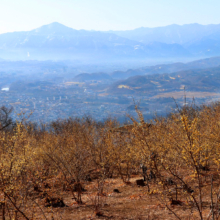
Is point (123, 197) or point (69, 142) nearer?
point (123, 197)

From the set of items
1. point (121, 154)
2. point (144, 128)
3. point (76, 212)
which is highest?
point (144, 128)

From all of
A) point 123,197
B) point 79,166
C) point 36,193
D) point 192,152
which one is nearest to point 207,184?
point 123,197

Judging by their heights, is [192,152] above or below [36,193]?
above

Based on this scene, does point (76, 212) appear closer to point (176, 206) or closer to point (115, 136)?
point (176, 206)

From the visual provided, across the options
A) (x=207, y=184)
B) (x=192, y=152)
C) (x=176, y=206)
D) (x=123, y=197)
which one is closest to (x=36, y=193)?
(x=123, y=197)

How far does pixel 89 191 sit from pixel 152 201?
594 cm

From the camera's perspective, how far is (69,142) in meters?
20.3

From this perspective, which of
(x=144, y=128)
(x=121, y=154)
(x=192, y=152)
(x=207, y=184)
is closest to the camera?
(x=192, y=152)

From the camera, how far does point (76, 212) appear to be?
11.9 meters

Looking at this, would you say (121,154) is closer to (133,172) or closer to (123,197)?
(123,197)

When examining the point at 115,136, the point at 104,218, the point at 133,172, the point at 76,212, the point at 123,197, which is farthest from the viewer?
the point at 133,172

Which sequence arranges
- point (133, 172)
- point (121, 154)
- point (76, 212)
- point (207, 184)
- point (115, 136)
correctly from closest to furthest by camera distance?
point (76, 212) < point (207, 184) < point (121, 154) < point (115, 136) < point (133, 172)

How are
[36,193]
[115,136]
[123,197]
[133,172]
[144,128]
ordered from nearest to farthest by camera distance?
[144,128] < [123,197] < [36,193] < [115,136] < [133,172]

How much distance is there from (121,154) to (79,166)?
15.5 feet
